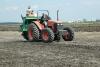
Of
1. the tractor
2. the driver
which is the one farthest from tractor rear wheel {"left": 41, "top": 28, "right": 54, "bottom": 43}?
the driver

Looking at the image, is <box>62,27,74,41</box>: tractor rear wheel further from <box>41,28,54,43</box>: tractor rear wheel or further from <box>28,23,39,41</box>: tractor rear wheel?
<box>28,23,39,41</box>: tractor rear wheel

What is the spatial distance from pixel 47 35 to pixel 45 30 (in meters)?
0.35

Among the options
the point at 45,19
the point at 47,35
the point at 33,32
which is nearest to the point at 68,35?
the point at 45,19

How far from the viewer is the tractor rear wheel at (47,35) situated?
74.4ft

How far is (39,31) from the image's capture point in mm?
24047

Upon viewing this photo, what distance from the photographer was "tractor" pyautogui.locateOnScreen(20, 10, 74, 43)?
23.1m

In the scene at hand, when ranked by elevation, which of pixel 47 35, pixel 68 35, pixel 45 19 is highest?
pixel 45 19

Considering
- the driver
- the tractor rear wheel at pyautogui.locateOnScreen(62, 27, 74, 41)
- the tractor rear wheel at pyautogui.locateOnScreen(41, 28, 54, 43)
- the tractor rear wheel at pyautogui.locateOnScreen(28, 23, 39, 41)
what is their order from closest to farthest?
the tractor rear wheel at pyautogui.locateOnScreen(41, 28, 54, 43), the tractor rear wheel at pyautogui.locateOnScreen(28, 23, 39, 41), the driver, the tractor rear wheel at pyautogui.locateOnScreen(62, 27, 74, 41)

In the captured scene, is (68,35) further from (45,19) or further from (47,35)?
(47,35)

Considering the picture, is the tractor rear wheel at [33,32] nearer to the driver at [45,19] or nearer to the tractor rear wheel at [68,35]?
the driver at [45,19]

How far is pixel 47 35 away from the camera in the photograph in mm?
23109

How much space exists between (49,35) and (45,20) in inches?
70.6

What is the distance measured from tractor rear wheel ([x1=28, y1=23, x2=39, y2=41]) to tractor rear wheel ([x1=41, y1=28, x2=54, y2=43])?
575 mm

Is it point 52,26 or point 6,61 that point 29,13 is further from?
point 6,61
